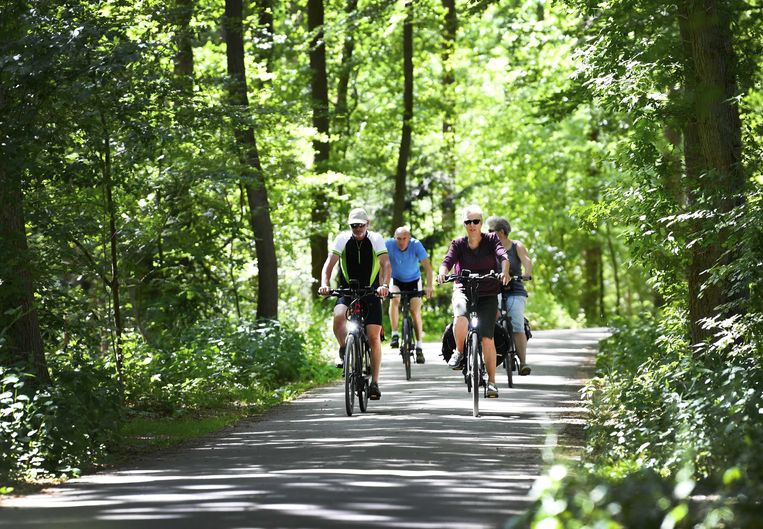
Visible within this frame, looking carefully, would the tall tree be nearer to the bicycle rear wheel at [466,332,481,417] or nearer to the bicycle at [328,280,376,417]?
the bicycle at [328,280,376,417]

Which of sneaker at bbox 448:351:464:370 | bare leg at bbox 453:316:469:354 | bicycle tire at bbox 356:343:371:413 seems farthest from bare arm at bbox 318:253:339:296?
sneaker at bbox 448:351:464:370

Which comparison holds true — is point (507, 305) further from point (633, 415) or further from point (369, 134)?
point (369, 134)

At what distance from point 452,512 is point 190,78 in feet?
30.1

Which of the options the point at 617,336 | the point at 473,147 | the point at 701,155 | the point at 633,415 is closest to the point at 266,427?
the point at 633,415

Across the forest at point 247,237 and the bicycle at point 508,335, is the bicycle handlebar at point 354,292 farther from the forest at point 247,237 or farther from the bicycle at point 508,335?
the bicycle at point 508,335

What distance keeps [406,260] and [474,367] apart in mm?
5249

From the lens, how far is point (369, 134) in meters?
37.8

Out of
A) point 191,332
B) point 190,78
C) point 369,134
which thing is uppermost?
point 369,134

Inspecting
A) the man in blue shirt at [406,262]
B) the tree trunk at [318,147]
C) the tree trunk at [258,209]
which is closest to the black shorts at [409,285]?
the man in blue shirt at [406,262]

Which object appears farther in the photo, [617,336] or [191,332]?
[617,336]

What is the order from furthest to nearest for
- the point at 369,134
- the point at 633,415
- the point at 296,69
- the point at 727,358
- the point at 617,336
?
the point at 369,134 < the point at 296,69 < the point at 617,336 < the point at 727,358 < the point at 633,415

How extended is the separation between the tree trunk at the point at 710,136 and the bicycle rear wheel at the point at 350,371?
3.73 m

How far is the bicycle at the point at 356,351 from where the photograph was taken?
46.3ft

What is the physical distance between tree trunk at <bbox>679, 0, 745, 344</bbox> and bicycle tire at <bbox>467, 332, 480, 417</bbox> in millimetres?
2379
